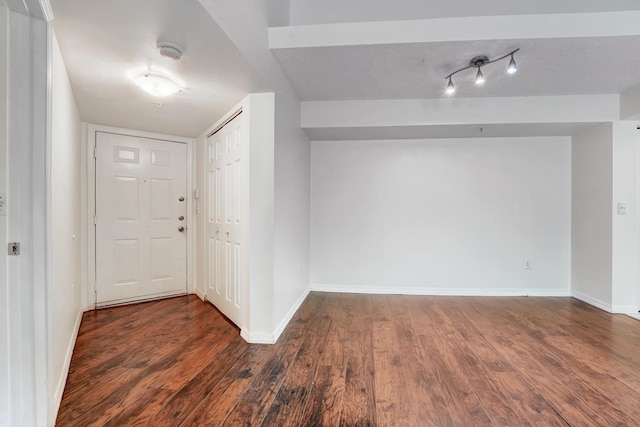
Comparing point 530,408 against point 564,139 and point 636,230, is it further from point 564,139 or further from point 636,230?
point 564,139

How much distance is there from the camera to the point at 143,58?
187 centimetres

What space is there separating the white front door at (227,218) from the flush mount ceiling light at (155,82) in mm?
672

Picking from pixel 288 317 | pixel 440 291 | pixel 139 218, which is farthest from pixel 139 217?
pixel 440 291

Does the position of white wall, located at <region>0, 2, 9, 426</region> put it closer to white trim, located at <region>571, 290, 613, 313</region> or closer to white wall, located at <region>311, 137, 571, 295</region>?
white wall, located at <region>311, 137, 571, 295</region>

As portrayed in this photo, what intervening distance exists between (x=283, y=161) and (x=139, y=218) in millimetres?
2055

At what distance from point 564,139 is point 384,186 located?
231cm

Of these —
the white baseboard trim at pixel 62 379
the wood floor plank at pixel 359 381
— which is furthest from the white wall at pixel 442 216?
the white baseboard trim at pixel 62 379

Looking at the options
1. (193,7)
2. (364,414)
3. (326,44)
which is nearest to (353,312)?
(364,414)

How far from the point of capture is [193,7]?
4.75ft

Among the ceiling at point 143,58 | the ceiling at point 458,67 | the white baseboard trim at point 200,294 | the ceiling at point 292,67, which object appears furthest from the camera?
the white baseboard trim at point 200,294

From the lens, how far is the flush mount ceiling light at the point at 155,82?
2.05m

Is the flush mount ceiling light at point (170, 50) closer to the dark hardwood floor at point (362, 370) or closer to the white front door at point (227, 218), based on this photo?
the white front door at point (227, 218)

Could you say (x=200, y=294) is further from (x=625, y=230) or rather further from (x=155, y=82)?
(x=625, y=230)

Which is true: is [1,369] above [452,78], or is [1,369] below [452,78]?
below
